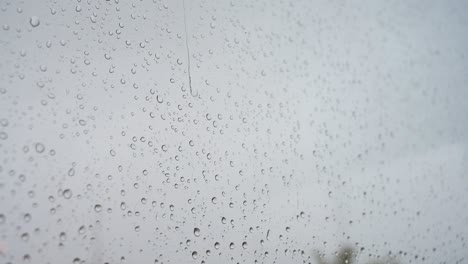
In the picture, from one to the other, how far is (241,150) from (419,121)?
92cm

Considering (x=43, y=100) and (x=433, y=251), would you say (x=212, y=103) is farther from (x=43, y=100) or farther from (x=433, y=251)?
(x=433, y=251)

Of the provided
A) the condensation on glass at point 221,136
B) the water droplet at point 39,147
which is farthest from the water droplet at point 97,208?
the water droplet at point 39,147

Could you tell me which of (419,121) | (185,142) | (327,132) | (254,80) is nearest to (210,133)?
(185,142)

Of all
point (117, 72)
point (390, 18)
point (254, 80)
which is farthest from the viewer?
point (390, 18)

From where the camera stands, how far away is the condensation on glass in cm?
60

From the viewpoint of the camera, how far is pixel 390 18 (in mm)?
1369

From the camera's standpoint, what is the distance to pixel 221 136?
84 centimetres

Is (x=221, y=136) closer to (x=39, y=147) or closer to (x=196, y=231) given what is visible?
(x=196, y=231)

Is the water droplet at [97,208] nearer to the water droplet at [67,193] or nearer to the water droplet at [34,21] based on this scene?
the water droplet at [67,193]

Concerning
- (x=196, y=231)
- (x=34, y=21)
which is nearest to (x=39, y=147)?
(x=34, y=21)

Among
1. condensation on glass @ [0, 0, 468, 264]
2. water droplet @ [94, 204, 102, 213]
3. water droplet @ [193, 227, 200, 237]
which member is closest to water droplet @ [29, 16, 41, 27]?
condensation on glass @ [0, 0, 468, 264]

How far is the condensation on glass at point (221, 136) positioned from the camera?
599 mm

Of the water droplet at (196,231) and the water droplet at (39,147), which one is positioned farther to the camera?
the water droplet at (196,231)

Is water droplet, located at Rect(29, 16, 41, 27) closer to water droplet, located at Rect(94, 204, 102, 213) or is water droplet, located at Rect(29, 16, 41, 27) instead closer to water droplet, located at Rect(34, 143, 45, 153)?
water droplet, located at Rect(34, 143, 45, 153)
